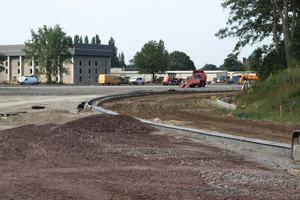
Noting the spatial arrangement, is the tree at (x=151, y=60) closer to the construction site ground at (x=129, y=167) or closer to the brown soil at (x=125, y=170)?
the construction site ground at (x=129, y=167)

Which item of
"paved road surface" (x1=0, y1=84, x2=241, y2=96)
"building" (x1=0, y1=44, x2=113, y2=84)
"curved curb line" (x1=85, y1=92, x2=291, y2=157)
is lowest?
"curved curb line" (x1=85, y1=92, x2=291, y2=157)

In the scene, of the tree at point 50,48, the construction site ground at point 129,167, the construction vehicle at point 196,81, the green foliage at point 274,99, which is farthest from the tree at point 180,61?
the construction site ground at point 129,167

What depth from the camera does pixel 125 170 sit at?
17.6ft

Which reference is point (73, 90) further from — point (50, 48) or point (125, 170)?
point (50, 48)

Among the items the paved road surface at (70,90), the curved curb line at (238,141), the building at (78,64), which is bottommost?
the curved curb line at (238,141)

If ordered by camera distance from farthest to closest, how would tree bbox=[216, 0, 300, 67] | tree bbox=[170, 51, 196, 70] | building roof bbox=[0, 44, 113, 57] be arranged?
tree bbox=[170, 51, 196, 70], building roof bbox=[0, 44, 113, 57], tree bbox=[216, 0, 300, 67]

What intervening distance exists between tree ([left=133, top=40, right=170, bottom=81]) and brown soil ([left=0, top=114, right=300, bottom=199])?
301 ft

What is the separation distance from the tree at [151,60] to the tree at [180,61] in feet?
177

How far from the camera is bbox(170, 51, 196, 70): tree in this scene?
156 m

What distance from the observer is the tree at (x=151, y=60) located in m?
99.8

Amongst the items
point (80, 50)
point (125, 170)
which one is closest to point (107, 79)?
point (80, 50)

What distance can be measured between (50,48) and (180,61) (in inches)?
3448

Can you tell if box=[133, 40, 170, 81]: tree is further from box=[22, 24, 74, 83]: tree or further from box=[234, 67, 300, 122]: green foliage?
box=[234, 67, 300, 122]: green foliage

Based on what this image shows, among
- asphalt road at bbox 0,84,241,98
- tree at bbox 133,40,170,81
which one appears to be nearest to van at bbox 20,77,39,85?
asphalt road at bbox 0,84,241,98
